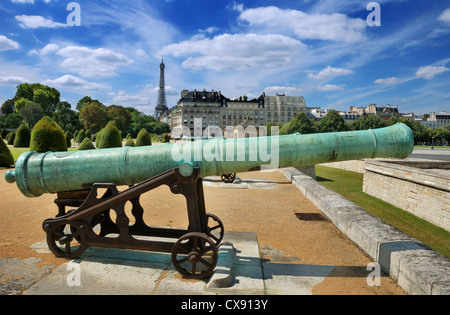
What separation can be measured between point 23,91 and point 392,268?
73.0 metres

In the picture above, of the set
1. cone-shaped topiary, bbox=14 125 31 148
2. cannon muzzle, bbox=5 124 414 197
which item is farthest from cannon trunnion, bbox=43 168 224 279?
cone-shaped topiary, bbox=14 125 31 148

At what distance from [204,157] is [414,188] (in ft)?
31.4

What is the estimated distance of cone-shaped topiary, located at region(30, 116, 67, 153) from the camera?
16141 mm

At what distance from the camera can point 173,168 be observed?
372 centimetres

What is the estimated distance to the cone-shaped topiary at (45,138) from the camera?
16141mm

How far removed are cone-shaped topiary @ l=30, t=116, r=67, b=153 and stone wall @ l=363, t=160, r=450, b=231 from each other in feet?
56.3

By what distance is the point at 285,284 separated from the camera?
3639 mm

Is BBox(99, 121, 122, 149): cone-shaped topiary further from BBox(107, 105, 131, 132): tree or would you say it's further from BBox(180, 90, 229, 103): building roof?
BBox(180, 90, 229, 103): building roof

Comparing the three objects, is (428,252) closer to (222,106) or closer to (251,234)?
(251,234)

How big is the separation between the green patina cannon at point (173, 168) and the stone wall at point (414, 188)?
6.86 m

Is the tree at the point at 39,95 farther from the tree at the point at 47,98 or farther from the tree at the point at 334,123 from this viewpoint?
the tree at the point at 334,123

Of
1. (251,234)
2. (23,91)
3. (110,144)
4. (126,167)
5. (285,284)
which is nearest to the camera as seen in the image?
(285,284)

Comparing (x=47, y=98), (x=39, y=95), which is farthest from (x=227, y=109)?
(x=39, y=95)
